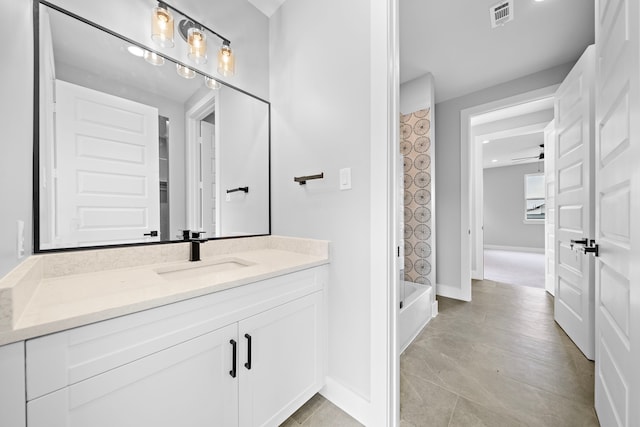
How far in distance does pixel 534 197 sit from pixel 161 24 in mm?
9405

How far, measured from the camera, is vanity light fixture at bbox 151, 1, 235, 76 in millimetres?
1305

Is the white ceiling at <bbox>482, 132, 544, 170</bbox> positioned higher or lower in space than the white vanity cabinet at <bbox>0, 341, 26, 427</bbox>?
higher

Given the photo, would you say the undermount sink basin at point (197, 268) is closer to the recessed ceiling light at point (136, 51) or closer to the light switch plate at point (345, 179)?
the light switch plate at point (345, 179)

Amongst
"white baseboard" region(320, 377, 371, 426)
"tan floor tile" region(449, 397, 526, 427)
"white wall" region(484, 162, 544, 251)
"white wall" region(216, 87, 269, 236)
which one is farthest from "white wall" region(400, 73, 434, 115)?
"white wall" region(484, 162, 544, 251)

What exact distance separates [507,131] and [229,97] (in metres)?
4.09

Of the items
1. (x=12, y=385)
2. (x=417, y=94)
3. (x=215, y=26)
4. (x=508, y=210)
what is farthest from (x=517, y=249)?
(x=12, y=385)

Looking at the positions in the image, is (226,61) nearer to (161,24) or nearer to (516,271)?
(161,24)

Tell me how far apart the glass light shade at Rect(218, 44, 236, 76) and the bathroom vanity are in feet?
3.83

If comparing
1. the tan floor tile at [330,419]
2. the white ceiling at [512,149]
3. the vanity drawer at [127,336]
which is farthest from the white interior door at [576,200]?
the white ceiling at [512,149]

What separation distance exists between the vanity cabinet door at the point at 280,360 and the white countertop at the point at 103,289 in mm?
213

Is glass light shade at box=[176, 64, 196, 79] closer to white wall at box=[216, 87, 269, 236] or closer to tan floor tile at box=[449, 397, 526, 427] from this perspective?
white wall at box=[216, 87, 269, 236]

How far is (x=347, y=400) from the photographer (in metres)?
1.37

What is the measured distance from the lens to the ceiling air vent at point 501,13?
1.85 m

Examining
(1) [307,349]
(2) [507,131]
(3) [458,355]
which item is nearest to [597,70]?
(3) [458,355]
